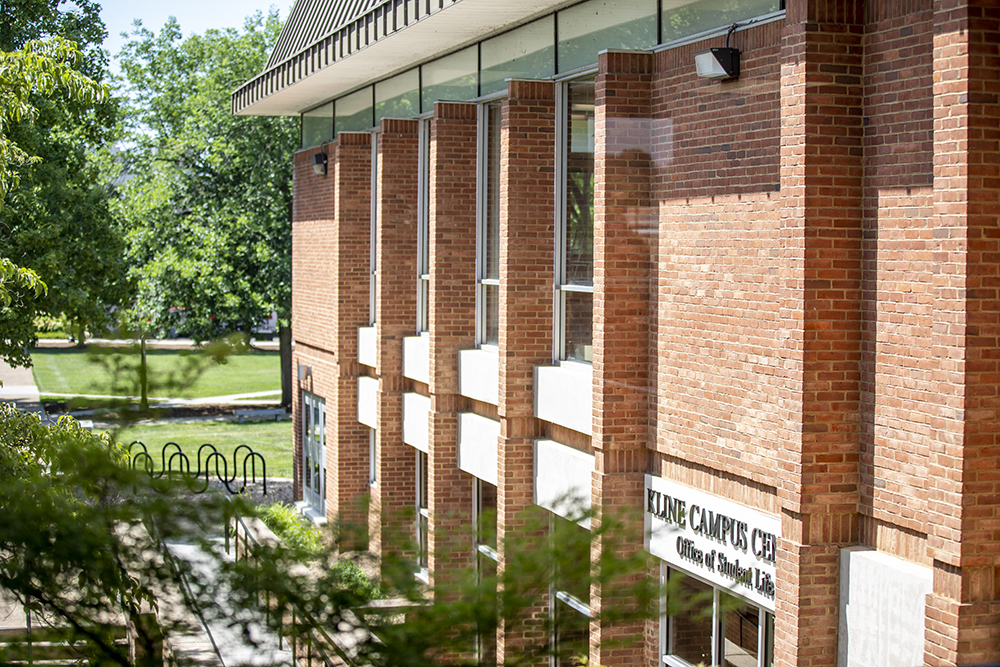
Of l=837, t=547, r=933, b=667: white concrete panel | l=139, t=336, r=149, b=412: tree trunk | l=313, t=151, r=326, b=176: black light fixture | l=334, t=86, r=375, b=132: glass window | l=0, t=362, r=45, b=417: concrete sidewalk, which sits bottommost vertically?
l=0, t=362, r=45, b=417: concrete sidewalk

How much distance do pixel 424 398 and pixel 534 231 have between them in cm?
457

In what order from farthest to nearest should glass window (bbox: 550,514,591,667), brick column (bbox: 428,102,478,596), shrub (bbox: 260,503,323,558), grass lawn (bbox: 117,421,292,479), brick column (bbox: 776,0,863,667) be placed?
grass lawn (bbox: 117,421,292,479) < shrub (bbox: 260,503,323,558) < brick column (bbox: 428,102,478,596) < brick column (bbox: 776,0,863,667) < glass window (bbox: 550,514,591,667)

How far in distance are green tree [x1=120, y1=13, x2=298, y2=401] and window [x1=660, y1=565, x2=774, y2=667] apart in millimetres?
27616

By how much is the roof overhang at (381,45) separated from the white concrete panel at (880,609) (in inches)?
251

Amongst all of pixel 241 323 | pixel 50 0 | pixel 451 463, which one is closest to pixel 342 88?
pixel 451 463

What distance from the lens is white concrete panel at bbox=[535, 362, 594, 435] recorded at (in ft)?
36.3

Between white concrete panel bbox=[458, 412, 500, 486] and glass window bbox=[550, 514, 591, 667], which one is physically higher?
glass window bbox=[550, 514, 591, 667]

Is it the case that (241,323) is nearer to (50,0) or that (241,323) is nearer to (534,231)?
(50,0)

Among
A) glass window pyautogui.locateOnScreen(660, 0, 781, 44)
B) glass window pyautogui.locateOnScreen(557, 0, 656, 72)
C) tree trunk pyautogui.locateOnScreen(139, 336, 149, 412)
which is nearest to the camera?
tree trunk pyautogui.locateOnScreen(139, 336, 149, 412)

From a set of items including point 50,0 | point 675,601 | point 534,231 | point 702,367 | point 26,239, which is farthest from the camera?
point 50,0

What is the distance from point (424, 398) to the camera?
16.2 meters

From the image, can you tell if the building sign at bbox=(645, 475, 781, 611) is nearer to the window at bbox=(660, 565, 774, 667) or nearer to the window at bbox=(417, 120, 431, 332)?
the window at bbox=(660, 565, 774, 667)

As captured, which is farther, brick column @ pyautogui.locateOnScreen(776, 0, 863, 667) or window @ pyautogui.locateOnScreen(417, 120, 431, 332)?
window @ pyautogui.locateOnScreen(417, 120, 431, 332)

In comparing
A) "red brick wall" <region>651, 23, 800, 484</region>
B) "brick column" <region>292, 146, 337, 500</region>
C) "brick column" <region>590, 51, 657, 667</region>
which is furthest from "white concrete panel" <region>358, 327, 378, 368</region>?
"red brick wall" <region>651, 23, 800, 484</region>
